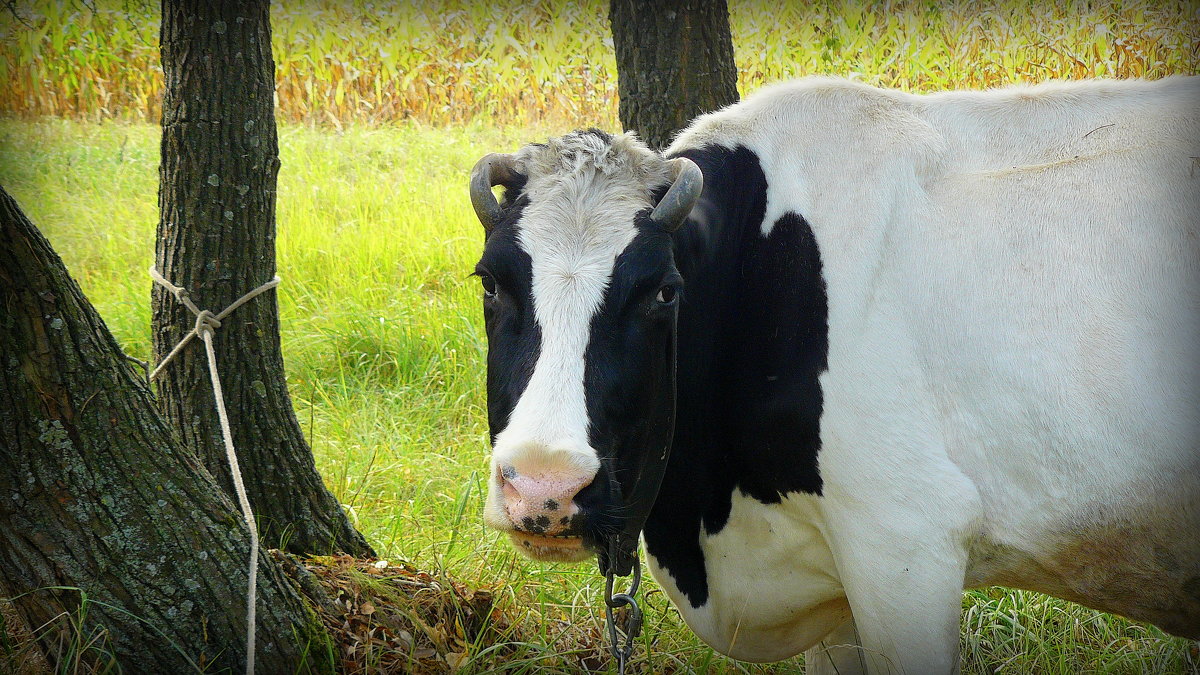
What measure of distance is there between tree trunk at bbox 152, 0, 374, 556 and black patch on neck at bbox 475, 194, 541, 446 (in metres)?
1.35

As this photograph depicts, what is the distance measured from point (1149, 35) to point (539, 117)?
5280 mm

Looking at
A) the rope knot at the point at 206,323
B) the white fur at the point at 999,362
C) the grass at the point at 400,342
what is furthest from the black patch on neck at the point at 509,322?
the rope knot at the point at 206,323

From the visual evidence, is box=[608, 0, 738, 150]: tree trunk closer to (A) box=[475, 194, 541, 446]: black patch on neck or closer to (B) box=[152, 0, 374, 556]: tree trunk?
(B) box=[152, 0, 374, 556]: tree trunk

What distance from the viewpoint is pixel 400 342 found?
552 centimetres

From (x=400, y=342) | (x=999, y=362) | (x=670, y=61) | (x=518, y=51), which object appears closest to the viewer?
(x=999, y=362)

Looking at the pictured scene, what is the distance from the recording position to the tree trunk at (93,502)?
2258 millimetres

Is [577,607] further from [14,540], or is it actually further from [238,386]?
[14,540]

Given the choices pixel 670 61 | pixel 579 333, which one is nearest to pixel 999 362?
pixel 579 333

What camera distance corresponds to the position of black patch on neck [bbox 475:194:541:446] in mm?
2264


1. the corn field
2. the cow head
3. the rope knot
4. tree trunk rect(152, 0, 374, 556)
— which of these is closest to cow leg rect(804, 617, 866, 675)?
the cow head

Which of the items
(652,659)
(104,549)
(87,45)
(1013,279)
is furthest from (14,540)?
(87,45)

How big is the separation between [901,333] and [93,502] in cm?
211

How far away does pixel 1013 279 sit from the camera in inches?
98.1

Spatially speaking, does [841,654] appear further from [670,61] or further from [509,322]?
[670,61]
